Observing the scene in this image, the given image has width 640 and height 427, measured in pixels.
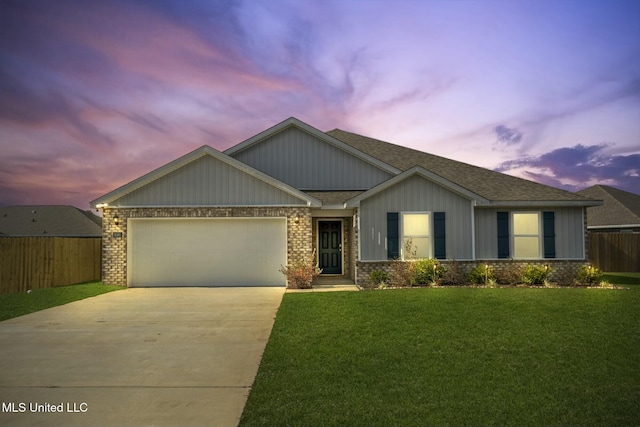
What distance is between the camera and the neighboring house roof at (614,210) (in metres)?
25.4

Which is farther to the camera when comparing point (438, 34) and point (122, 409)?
point (438, 34)

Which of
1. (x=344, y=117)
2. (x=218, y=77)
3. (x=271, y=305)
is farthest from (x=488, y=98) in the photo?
(x=271, y=305)

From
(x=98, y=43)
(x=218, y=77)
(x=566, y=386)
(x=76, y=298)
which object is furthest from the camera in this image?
(x=218, y=77)

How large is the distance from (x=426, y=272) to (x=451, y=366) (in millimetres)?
8649

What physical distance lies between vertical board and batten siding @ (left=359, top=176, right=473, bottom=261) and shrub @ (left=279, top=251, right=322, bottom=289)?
1907 mm

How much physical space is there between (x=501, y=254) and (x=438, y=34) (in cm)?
814

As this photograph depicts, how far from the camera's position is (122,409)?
453 centimetres

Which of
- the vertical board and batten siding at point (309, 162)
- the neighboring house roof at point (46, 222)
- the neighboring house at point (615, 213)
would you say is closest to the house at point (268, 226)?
the vertical board and batten siding at point (309, 162)

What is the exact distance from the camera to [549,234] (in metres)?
15.9

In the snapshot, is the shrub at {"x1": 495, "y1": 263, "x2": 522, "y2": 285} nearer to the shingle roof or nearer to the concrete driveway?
the shingle roof

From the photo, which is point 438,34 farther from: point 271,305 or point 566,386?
point 566,386

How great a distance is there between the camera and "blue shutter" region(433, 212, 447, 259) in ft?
49.8

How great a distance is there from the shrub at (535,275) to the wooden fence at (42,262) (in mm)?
16266

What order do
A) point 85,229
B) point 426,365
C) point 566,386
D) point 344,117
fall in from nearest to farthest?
point 566,386 < point 426,365 < point 344,117 < point 85,229
